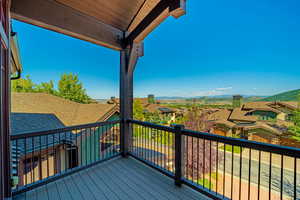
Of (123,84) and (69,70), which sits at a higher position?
(69,70)

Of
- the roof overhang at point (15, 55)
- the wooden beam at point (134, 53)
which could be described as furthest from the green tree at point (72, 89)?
the wooden beam at point (134, 53)

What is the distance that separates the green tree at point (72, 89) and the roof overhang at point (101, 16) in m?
1.22

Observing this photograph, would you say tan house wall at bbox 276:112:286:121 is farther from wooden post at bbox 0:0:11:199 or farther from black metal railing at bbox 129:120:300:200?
wooden post at bbox 0:0:11:199

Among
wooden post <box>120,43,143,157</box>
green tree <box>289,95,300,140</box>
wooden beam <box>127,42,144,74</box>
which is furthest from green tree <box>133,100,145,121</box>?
green tree <box>289,95,300,140</box>

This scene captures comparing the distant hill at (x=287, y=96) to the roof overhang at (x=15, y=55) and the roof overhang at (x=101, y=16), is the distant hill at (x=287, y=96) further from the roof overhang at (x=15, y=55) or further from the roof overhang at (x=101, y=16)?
the roof overhang at (x=15, y=55)

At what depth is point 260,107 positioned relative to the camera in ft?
10.3

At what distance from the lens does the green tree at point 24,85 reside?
2.71 meters

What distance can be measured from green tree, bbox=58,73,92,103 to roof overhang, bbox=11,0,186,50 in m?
1.22

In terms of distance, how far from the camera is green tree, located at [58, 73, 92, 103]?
11.0 ft

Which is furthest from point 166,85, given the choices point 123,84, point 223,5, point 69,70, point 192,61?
point 69,70

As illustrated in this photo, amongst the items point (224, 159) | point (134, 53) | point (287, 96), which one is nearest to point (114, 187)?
point (224, 159)

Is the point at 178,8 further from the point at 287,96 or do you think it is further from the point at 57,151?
the point at 57,151

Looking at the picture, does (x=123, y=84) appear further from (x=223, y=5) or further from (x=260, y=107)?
(x=223, y=5)

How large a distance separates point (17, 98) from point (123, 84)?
7.09ft
